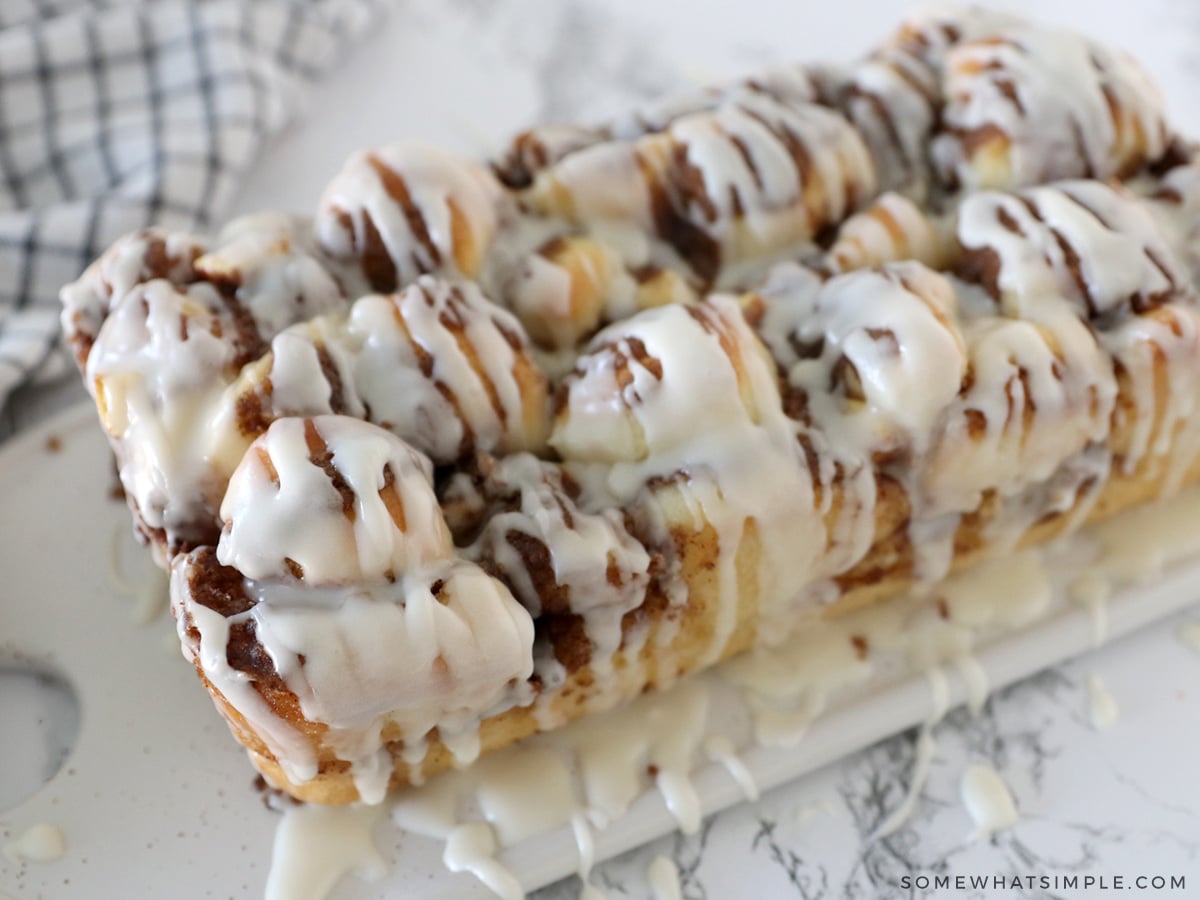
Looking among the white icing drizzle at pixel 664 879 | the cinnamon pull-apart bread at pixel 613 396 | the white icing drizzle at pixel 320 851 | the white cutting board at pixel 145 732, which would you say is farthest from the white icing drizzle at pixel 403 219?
the white icing drizzle at pixel 664 879

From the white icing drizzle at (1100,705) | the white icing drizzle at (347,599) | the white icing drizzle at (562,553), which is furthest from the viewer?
the white icing drizzle at (1100,705)

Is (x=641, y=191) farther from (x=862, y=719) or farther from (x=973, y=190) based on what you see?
(x=862, y=719)

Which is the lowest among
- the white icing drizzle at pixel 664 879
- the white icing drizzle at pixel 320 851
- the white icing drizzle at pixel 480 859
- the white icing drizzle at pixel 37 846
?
the white icing drizzle at pixel 37 846

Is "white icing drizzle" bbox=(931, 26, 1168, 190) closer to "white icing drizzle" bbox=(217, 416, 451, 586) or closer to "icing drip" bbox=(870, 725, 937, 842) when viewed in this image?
"icing drip" bbox=(870, 725, 937, 842)

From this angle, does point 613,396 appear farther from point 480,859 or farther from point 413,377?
point 480,859

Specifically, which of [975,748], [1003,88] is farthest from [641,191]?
[975,748]

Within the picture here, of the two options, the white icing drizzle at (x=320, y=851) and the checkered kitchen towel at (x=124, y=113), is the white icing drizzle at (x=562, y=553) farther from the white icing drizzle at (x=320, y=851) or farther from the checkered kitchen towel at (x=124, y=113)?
the checkered kitchen towel at (x=124, y=113)
